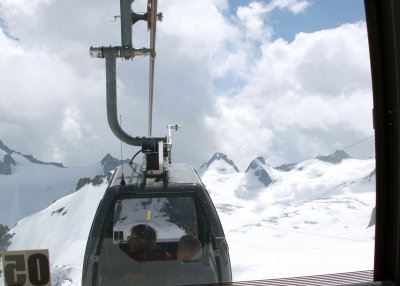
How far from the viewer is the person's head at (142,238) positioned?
2.60 metres

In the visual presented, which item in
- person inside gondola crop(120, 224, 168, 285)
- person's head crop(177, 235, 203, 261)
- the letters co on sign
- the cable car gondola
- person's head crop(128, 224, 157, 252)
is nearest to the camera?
the letters co on sign

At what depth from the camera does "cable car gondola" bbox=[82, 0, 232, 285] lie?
2.31m

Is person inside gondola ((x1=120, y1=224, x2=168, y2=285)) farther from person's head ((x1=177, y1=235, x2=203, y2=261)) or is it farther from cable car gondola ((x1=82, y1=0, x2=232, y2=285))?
person's head ((x1=177, y1=235, x2=203, y2=261))

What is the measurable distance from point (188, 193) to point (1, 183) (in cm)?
117

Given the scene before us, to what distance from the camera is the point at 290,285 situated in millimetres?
1706

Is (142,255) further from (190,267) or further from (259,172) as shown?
(259,172)

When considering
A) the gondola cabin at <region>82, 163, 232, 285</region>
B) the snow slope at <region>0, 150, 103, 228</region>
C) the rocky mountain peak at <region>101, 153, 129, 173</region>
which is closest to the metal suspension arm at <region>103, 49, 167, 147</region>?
the rocky mountain peak at <region>101, 153, 129, 173</region>

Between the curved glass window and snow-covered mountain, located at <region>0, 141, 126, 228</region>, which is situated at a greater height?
snow-covered mountain, located at <region>0, 141, 126, 228</region>

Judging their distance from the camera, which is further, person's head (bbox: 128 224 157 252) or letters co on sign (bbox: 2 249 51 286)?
person's head (bbox: 128 224 157 252)

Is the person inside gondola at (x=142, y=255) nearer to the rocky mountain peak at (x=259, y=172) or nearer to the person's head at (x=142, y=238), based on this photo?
the person's head at (x=142, y=238)

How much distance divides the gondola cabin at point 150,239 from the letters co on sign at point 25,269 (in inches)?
23.7

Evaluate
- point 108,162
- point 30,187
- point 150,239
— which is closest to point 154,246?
point 150,239

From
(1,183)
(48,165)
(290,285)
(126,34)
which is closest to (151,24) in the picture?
(126,34)

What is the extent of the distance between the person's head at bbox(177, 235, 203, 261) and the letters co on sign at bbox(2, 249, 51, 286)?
1004mm
